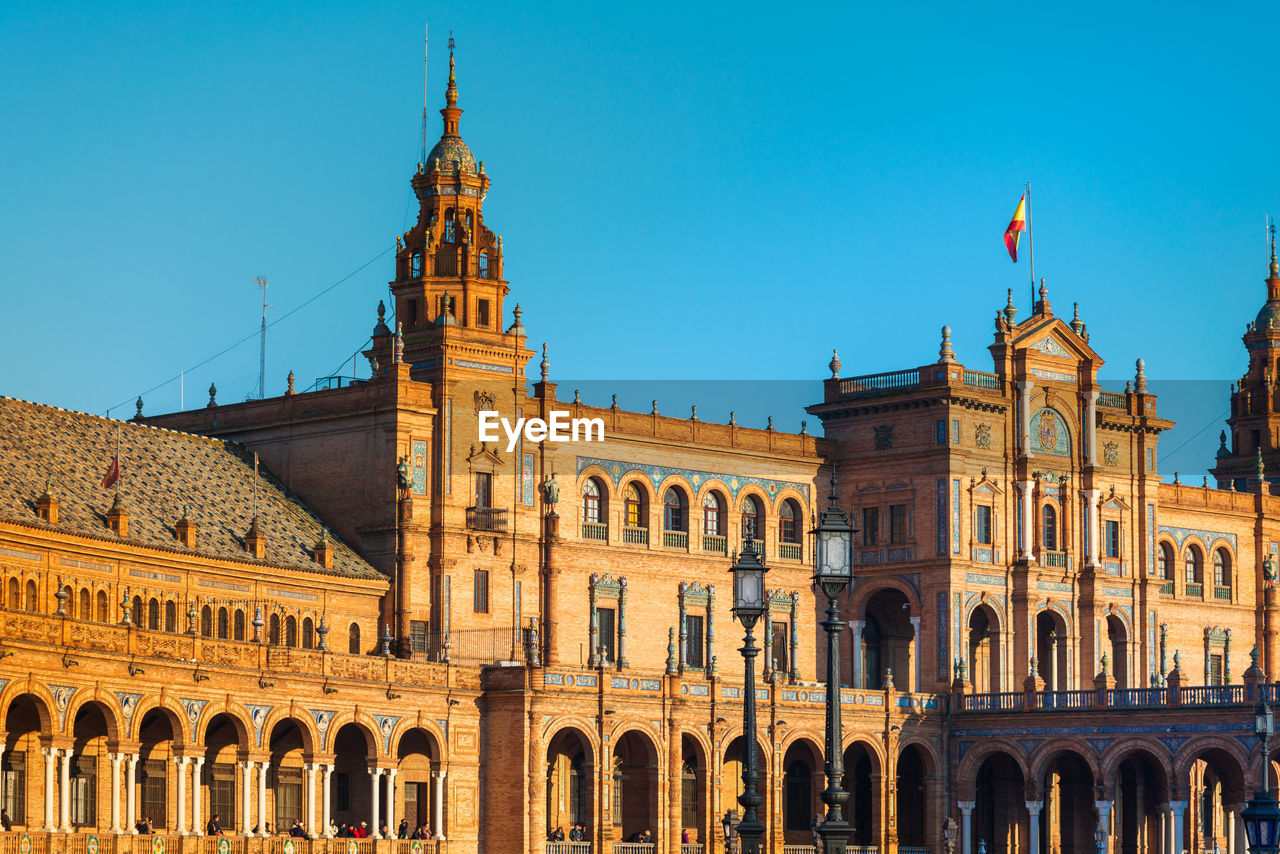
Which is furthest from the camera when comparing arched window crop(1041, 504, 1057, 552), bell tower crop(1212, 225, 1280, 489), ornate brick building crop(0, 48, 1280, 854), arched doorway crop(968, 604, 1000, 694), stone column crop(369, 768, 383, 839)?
bell tower crop(1212, 225, 1280, 489)

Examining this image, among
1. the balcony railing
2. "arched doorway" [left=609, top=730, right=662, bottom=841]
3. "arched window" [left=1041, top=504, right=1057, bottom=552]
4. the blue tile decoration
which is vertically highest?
the blue tile decoration

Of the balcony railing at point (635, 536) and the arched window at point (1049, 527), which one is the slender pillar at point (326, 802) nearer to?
the balcony railing at point (635, 536)

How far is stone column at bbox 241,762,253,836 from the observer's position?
2872 inches

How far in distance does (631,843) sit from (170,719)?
21.4 meters

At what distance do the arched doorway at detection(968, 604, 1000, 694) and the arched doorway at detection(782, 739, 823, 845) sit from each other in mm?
8112

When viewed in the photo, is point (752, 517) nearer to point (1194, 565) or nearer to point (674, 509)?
point (674, 509)

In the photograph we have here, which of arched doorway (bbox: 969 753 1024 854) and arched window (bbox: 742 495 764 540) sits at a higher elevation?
arched window (bbox: 742 495 764 540)

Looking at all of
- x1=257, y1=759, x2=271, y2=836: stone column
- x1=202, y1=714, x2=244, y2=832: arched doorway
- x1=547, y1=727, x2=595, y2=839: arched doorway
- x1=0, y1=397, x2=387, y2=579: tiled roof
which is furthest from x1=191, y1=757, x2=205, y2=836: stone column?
x1=547, y1=727, x2=595, y2=839: arched doorway

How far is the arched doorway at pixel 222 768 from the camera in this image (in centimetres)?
7662

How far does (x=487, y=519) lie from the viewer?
88.6 meters

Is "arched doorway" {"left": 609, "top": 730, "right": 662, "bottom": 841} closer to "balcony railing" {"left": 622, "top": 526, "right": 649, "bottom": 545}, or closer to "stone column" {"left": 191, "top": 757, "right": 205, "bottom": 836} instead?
"balcony railing" {"left": 622, "top": 526, "right": 649, "bottom": 545}

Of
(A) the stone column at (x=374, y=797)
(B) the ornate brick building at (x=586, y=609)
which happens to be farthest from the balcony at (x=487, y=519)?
(A) the stone column at (x=374, y=797)

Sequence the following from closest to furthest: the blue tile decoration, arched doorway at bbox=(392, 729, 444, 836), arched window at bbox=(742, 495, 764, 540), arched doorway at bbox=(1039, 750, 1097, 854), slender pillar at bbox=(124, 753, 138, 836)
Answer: slender pillar at bbox=(124, 753, 138, 836) < arched doorway at bbox=(392, 729, 444, 836) < the blue tile decoration < arched window at bbox=(742, 495, 764, 540) < arched doorway at bbox=(1039, 750, 1097, 854)

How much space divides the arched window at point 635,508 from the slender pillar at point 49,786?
110 feet
